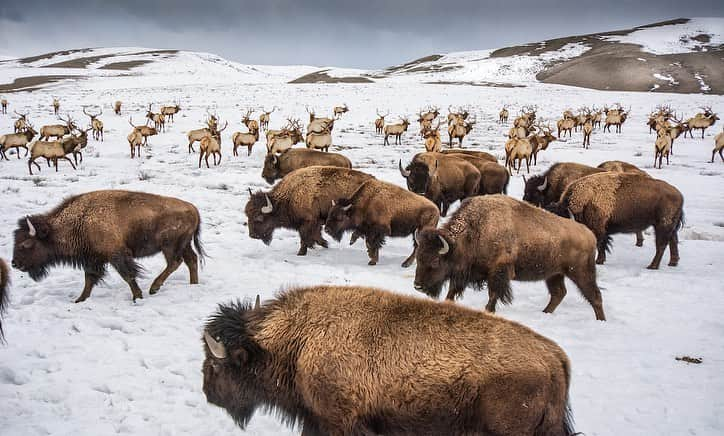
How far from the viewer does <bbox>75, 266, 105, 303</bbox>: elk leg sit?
6375 mm

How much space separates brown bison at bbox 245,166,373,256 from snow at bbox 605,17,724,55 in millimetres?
99193

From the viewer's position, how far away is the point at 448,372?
9.77ft

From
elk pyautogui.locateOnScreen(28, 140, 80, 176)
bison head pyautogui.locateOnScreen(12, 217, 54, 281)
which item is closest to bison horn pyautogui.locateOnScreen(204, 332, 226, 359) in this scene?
bison head pyautogui.locateOnScreen(12, 217, 54, 281)

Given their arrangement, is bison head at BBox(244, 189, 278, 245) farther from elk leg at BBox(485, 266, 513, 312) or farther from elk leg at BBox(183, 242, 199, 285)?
elk leg at BBox(485, 266, 513, 312)

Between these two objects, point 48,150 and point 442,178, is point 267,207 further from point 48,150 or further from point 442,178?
point 48,150

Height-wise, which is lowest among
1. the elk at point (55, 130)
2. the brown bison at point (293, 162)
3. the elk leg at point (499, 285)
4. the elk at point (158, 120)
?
the elk leg at point (499, 285)

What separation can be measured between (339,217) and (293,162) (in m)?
6.66

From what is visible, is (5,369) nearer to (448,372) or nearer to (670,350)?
(448,372)

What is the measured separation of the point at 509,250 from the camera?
5.99 m

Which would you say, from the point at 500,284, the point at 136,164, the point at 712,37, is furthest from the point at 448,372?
the point at 712,37

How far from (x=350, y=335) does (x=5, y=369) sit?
148 inches

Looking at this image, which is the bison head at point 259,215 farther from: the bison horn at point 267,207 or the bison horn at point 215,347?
the bison horn at point 215,347

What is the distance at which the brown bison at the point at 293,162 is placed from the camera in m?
14.8

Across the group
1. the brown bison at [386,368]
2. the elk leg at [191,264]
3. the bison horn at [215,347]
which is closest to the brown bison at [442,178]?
the elk leg at [191,264]
